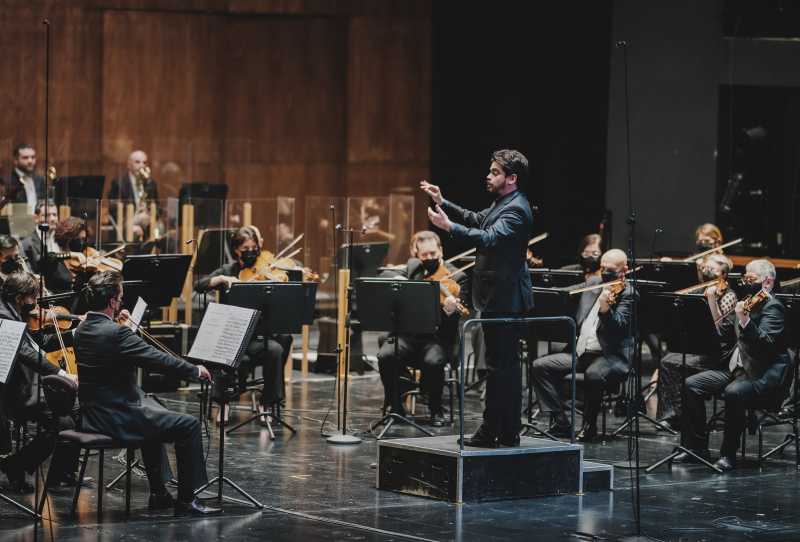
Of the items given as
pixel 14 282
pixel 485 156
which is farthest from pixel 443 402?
Result: pixel 485 156

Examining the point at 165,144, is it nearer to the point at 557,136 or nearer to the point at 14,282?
the point at 557,136

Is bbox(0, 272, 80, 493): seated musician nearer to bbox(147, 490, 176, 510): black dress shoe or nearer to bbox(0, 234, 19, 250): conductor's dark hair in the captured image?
bbox(147, 490, 176, 510): black dress shoe

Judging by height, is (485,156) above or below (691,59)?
below

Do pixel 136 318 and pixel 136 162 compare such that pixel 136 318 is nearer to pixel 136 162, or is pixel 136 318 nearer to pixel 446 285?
pixel 446 285

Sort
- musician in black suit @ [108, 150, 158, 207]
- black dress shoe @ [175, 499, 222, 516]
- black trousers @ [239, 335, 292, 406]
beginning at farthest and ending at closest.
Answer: musician in black suit @ [108, 150, 158, 207]
black trousers @ [239, 335, 292, 406]
black dress shoe @ [175, 499, 222, 516]

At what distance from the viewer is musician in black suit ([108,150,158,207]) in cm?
1330

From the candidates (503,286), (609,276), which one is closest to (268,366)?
(609,276)

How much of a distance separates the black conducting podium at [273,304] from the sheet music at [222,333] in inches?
71.8

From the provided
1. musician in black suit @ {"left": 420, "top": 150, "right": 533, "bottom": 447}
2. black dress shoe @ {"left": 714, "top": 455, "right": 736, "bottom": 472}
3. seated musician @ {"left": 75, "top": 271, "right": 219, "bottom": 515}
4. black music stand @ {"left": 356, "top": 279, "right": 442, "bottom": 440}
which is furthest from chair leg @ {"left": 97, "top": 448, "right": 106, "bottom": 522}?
black dress shoe @ {"left": 714, "top": 455, "right": 736, "bottom": 472}

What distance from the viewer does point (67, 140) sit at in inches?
568

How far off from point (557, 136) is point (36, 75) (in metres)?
5.40

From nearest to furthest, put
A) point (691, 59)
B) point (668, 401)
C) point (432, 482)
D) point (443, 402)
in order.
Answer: point (432, 482), point (668, 401), point (443, 402), point (691, 59)

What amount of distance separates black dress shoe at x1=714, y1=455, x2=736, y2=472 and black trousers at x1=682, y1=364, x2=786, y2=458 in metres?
0.03

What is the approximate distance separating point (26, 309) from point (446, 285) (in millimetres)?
3183
